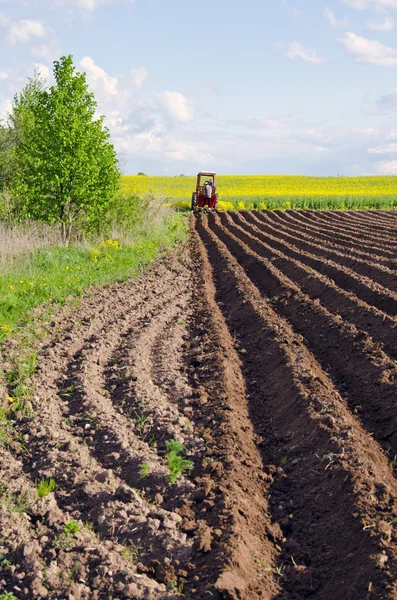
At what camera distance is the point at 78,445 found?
5973 millimetres

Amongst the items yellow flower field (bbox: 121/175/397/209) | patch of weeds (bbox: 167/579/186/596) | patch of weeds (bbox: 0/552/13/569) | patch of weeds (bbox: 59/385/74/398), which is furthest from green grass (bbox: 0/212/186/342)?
yellow flower field (bbox: 121/175/397/209)

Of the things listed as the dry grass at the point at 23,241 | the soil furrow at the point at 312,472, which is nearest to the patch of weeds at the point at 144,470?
the soil furrow at the point at 312,472

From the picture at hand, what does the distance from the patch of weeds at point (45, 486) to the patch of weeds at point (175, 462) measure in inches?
37.9

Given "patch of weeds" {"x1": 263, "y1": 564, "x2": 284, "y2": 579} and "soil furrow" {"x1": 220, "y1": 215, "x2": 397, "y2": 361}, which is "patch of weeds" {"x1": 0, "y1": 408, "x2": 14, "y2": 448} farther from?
"soil furrow" {"x1": 220, "y1": 215, "x2": 397, "y2": 361}

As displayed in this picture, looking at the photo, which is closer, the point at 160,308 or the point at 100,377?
the point at 100,377

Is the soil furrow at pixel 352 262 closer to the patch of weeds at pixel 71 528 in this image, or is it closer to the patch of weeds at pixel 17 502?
the patch of weeds at pixel 17 502

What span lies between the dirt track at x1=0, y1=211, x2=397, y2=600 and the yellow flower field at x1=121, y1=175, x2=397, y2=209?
16.3 metres

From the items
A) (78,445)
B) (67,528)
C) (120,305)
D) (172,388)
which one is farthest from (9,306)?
(67,528)

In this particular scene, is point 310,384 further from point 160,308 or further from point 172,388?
point 160,308

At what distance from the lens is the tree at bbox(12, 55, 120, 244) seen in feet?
67.3

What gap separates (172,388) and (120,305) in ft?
14.0

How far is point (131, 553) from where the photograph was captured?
4473 mm

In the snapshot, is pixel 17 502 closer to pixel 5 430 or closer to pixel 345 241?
pixel 5 430

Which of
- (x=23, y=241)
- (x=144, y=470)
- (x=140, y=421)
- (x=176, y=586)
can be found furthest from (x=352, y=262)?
(x=176, y=586)
